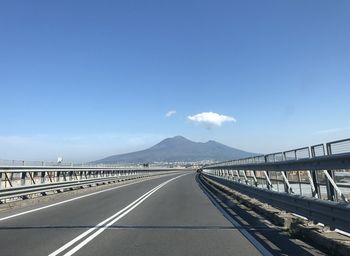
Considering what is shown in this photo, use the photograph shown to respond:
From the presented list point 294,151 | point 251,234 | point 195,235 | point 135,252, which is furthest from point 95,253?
point 294,151

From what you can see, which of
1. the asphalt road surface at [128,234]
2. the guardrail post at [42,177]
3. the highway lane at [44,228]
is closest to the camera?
the asphalt road surface at [128,234]

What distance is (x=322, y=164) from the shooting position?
31.8 feet

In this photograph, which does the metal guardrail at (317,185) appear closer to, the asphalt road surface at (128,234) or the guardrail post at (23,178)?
the asphalt road surface at (128,234)

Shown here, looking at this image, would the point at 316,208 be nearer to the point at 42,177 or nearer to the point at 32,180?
the point at 32,180

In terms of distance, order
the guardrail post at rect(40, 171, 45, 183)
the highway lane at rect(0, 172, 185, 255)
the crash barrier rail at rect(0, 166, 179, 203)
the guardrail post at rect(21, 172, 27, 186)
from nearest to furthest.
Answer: the highway lane at rect(0, 172, 185, 255) → the crash barrier rail at rect(0, 166, 179, 203) → the guardrail post at rect(21, 172, 27, 186) → the guardrail post at rect(40, 171, 45, 183)

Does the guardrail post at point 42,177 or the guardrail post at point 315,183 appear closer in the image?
the guardrail post at point 315,183

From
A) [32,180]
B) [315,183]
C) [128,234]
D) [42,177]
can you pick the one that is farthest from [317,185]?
[42,177]

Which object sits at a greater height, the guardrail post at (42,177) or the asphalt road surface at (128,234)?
the guardrail post at (42,177)

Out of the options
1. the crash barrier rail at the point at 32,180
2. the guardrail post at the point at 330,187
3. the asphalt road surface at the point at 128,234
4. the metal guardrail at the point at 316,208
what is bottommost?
the asphalt road surface at the point at 128,234

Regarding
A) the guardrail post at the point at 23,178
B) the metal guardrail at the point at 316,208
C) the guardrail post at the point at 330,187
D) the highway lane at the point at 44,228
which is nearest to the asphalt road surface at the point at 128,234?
the highway lane at the point at 44,228

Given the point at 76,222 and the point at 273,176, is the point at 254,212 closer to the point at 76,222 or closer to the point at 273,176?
the point at 273,176

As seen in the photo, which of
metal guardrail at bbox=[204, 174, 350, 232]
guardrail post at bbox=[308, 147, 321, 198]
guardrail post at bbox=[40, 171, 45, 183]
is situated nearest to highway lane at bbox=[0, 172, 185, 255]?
metal guardrail at bbox=[204, 174, 350, 232]

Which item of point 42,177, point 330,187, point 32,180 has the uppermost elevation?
point 42,177

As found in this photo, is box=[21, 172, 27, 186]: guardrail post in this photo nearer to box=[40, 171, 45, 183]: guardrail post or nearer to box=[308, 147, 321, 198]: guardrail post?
box=[40, 171, 45, 183]: guardrail post
